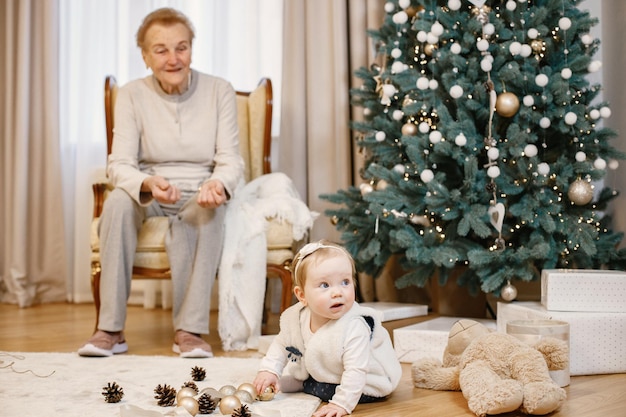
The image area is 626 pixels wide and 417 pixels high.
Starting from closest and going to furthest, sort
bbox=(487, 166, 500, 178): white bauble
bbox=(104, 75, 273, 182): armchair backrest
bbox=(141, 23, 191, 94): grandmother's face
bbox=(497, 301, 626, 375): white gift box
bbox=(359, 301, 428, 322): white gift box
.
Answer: bbox=(497, 301, 626, 375): white gift box < bbox=(487, 166, 500, 178): white bauble < bbox=(359, 301, 428, 322): white gift box < bbox=(141, 23, 191, 94): grandmother's face < bbox=(104, 75, 273, 182): armchair backrest

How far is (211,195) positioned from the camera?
261cm

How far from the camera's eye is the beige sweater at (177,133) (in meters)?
2.88

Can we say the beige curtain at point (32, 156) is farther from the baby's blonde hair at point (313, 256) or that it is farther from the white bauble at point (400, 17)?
the baby's blonde hair at point (313, 256)

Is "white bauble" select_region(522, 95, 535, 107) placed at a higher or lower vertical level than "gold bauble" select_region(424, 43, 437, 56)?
lower

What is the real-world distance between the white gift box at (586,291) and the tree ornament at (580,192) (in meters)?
0.31

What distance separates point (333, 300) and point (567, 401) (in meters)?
0.63

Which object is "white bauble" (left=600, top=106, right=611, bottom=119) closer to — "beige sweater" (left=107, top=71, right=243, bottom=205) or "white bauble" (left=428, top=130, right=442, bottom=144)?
"white bauble" (left=428, top=130, right=442, bottom=144)

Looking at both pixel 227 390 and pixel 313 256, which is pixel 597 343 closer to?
pixel 313 256

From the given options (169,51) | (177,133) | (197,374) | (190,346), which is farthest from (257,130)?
(197,374)

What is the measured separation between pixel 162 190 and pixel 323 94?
1.15 meters

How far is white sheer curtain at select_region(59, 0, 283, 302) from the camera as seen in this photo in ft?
12.8

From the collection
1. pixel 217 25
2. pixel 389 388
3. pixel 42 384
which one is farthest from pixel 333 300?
pixel 217 25

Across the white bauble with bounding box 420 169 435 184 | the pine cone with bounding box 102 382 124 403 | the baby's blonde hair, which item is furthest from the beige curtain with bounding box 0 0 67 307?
the baby's blonde hair

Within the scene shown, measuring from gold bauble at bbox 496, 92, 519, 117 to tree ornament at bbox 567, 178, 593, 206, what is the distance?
30 centimetres
